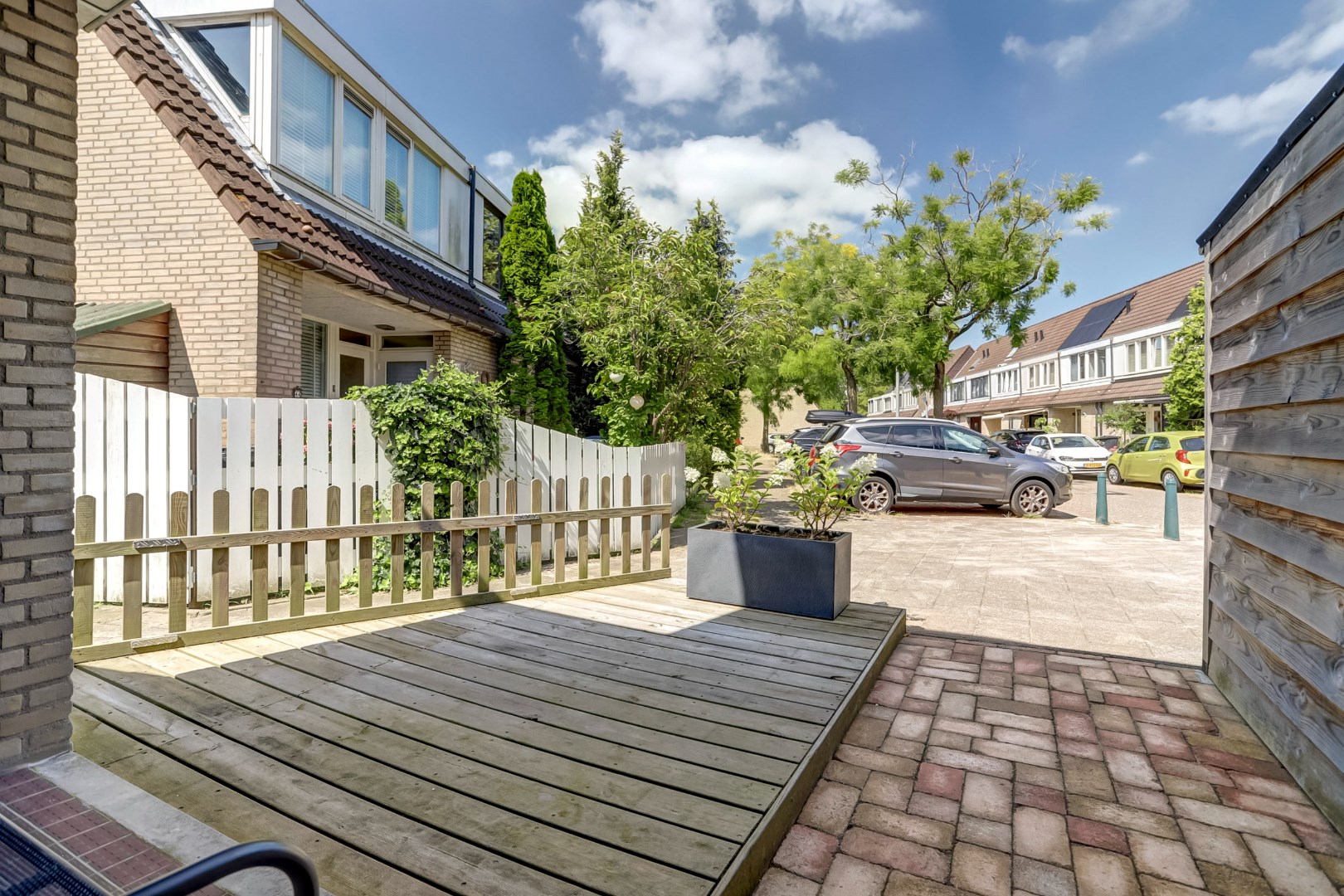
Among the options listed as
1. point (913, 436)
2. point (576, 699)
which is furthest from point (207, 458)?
point (913, 436)

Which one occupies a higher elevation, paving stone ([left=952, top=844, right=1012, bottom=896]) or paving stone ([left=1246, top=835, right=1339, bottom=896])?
paving stone ([left=952, top=844, right=1012, bottom=896])

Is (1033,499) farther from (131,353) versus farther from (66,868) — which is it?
(66,868)

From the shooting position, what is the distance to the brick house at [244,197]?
6.46 meters

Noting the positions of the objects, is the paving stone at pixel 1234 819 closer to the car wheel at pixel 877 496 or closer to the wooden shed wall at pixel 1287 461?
the wooden shed wall at pixel 1287 461

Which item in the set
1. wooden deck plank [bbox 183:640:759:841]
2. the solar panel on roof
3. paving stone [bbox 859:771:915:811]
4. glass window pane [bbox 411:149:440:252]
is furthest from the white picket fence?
the solar panel on roof

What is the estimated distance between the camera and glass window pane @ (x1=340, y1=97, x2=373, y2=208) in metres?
8.73

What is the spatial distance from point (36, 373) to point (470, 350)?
329 inches

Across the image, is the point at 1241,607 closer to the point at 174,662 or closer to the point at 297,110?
the point at 174,662

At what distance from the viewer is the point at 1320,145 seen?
2340 mm

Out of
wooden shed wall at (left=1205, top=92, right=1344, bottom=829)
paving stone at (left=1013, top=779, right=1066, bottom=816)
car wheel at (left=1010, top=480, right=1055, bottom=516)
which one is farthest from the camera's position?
car wheel at (left=1010, top=480, right=1055, bottom=516)

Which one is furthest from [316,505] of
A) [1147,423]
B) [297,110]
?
[1147,423]

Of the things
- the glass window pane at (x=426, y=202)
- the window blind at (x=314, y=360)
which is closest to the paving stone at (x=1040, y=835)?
the window blind at (x=314, y=360)

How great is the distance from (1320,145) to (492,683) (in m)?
3.82

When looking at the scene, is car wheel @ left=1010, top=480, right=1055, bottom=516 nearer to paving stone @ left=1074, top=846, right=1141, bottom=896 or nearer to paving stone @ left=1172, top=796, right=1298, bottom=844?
paving stone @ left=1172, top=796, right=1298, bottom=844
